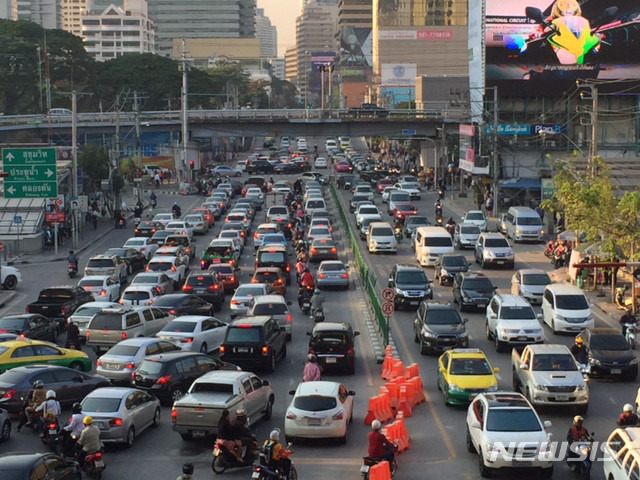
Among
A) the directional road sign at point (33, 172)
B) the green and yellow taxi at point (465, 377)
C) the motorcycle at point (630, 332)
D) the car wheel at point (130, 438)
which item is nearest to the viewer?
the car wheel at point (130, 438)

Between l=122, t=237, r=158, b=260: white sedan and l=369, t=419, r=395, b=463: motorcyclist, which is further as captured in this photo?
l=122, t=237, r=158, b=260: white sedan

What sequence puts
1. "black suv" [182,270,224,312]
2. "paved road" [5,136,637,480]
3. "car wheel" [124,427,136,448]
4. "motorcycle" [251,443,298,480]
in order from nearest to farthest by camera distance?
"motorcycle" [251,443,298,480]
"paved road" [5,136,637,480]
"car wheel" [124,427,136,448]
"black suv" [182,270,224,312]

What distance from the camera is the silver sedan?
22609 mm

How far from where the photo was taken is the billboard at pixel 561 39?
88.2 meters

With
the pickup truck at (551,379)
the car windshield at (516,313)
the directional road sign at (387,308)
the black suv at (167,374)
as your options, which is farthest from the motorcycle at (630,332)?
the black suv at (167,374)

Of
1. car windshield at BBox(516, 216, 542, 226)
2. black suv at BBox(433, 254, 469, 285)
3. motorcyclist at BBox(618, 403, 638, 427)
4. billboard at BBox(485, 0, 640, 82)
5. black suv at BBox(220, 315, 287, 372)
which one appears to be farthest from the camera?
billboard at BBox(485, 0, 640, 82)

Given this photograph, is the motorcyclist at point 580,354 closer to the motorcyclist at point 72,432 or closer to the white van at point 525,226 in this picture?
the motorcyclist at point 72,432

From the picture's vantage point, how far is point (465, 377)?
86.1ft

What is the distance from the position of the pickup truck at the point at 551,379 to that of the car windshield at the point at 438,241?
945 inches

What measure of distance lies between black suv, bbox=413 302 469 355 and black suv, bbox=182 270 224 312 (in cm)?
1057

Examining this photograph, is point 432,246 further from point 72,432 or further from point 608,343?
point 72,432

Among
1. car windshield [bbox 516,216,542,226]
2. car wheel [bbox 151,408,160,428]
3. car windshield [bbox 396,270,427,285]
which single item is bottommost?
car wheel [bbox 151,408,160,428]

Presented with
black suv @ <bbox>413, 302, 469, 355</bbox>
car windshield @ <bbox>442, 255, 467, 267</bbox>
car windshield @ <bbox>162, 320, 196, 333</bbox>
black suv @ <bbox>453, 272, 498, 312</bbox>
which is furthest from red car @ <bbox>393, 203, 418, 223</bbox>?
car windshield @ <bbox>162, 320, 196, 333</bbox>

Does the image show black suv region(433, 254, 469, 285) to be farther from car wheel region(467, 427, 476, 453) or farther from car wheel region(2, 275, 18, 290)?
car wheel region(467, 427, 476, 453)
